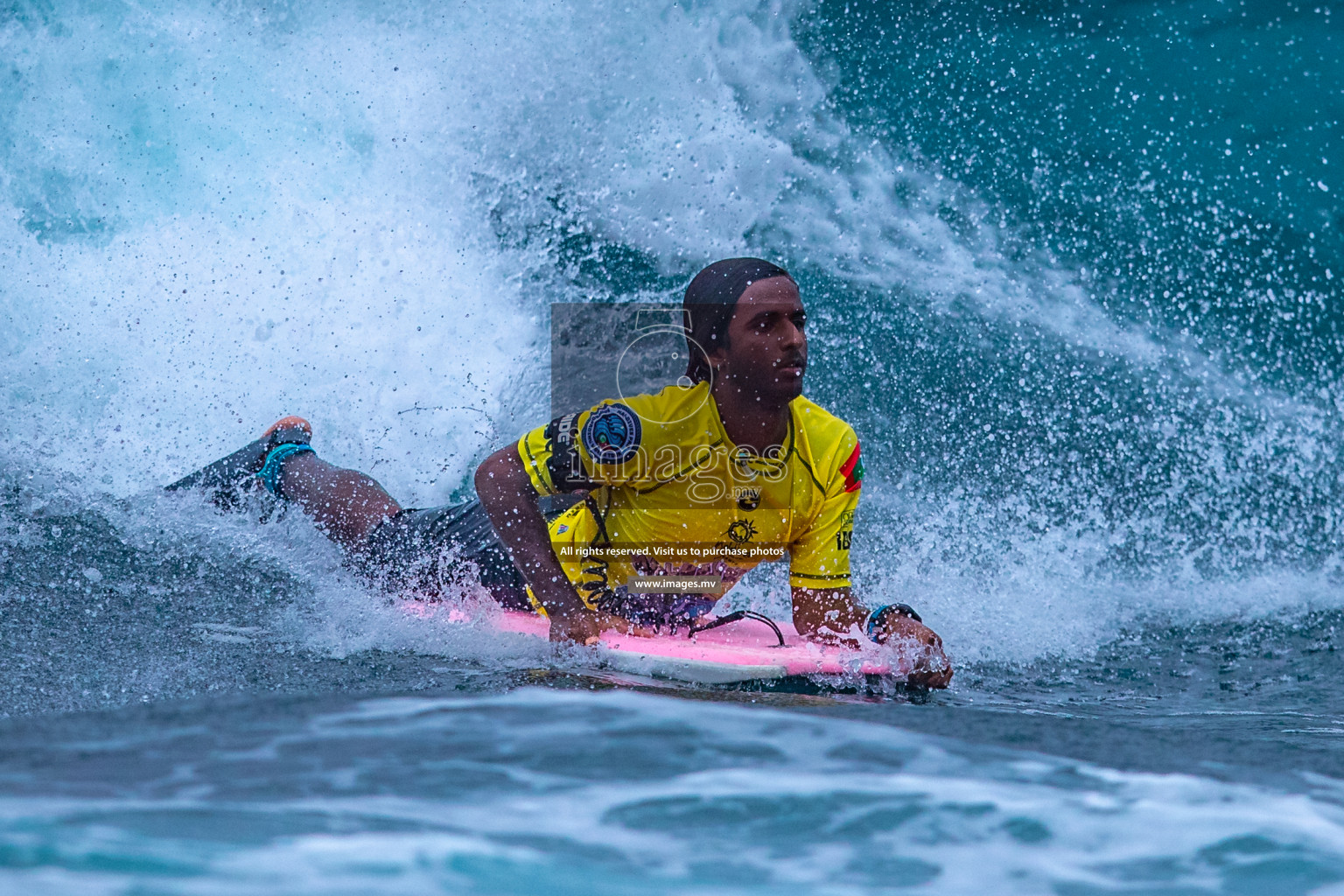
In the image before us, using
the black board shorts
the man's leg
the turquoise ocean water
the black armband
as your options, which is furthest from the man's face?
the man's leg

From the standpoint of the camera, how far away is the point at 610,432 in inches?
128

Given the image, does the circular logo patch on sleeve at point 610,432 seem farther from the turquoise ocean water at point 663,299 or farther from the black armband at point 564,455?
the turquoise ocean water at point 663,299

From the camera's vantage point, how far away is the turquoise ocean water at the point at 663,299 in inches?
73.3

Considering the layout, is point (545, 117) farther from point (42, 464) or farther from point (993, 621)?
point (993, 621)

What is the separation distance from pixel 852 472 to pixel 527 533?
3.25ft

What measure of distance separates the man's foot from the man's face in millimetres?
1990

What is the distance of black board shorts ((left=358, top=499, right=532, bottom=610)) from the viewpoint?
12.4ft

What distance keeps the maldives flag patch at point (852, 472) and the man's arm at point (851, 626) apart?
0.31 m

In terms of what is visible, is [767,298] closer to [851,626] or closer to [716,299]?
[716,299]

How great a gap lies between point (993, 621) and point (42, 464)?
3754 millimetres

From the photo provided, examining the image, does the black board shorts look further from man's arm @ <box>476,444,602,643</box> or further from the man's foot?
the man's foot

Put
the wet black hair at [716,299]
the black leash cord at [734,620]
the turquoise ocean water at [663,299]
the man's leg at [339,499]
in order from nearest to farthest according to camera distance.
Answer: the turquoise ocean water at [663,299] → the wet black hair at [716,299] → the black leash cord at [734,620] → the man's leg at [339,499]

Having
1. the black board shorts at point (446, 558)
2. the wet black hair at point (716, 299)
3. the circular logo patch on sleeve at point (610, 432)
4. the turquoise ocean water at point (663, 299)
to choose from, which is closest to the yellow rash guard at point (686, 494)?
the circular logo patch on sleeve at point (610, 432)

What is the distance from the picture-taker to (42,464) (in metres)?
4.77
